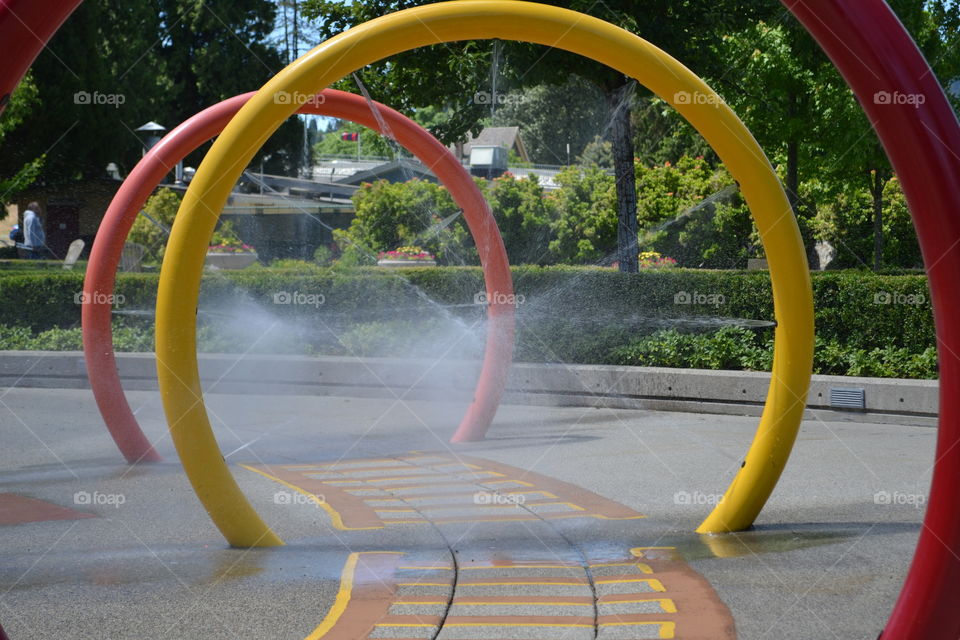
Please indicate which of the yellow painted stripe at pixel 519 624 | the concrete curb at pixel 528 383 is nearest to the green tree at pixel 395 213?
the concrete curb at pixel 528 383

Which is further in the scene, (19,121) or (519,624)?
(19,121)

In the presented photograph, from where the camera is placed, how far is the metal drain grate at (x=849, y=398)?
10133 mm

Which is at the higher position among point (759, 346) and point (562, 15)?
point (562, 15)

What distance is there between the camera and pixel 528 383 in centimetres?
1149

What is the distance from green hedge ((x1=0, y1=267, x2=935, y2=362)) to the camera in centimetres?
1151

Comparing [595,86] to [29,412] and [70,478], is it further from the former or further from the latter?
[70,478]

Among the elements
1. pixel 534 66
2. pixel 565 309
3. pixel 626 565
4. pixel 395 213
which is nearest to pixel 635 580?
pixel 626 565

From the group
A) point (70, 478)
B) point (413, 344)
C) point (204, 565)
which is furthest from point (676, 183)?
point (204, 565)

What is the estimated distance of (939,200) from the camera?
11.3 ft

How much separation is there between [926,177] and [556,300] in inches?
403

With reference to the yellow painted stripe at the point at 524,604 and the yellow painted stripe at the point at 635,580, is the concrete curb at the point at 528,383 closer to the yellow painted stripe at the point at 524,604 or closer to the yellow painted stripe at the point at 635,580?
the yellow painted stripe at the point at 635,580

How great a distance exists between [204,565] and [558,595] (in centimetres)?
185

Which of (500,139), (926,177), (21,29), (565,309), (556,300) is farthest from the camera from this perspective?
(500,139)

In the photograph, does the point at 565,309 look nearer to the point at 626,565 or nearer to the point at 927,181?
the point at 626,565
